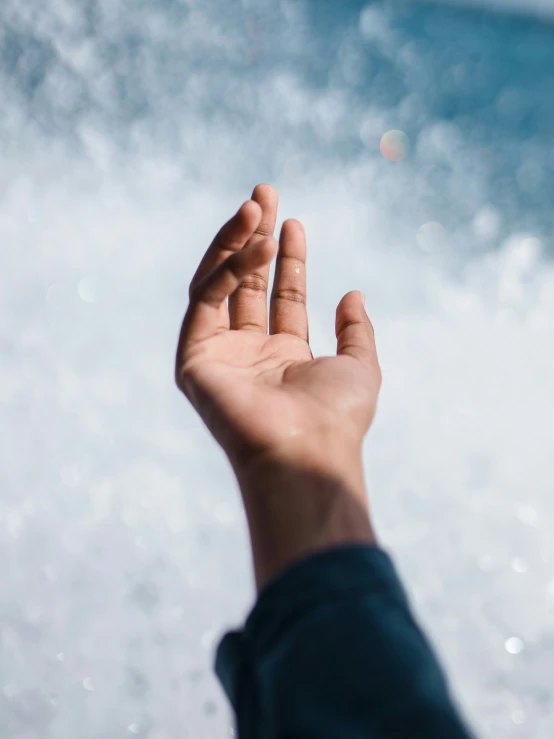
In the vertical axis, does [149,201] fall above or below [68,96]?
below

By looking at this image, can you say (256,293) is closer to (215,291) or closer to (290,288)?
(290,288)

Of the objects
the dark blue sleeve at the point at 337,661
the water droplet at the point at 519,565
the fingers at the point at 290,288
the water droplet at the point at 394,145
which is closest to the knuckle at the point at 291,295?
the fingers at the point at 290,288

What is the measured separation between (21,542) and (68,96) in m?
1.57

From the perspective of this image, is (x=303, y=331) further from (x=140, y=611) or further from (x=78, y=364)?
(x=78, y=364)

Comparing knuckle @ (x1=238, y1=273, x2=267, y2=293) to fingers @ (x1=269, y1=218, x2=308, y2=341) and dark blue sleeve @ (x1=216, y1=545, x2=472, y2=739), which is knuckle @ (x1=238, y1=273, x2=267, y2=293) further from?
dark blue sleeve @ (x1=216, y1=545, x2=472, y2=739)

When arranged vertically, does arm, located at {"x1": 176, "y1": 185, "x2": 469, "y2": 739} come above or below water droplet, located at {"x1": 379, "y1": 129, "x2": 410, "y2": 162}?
below

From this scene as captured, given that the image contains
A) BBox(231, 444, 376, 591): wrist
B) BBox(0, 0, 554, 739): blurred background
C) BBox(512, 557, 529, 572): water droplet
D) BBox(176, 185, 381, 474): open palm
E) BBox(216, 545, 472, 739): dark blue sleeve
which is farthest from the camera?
BBox(512, 557, 529, 572): water droplet

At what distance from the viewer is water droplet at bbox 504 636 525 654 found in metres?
1.46

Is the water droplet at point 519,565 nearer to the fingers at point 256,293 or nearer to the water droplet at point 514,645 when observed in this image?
the water droplet at point 514,645

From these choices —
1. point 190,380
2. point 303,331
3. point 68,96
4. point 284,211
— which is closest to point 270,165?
point 284,211

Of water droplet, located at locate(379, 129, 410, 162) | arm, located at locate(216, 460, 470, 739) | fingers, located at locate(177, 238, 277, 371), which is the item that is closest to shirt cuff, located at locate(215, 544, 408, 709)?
arm, located at locate(216, 460, 470, 739)

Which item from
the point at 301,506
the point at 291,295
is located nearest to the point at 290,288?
the point at 291,295

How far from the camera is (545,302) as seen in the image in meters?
2.02

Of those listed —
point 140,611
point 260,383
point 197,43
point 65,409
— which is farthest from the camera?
point 197,43
